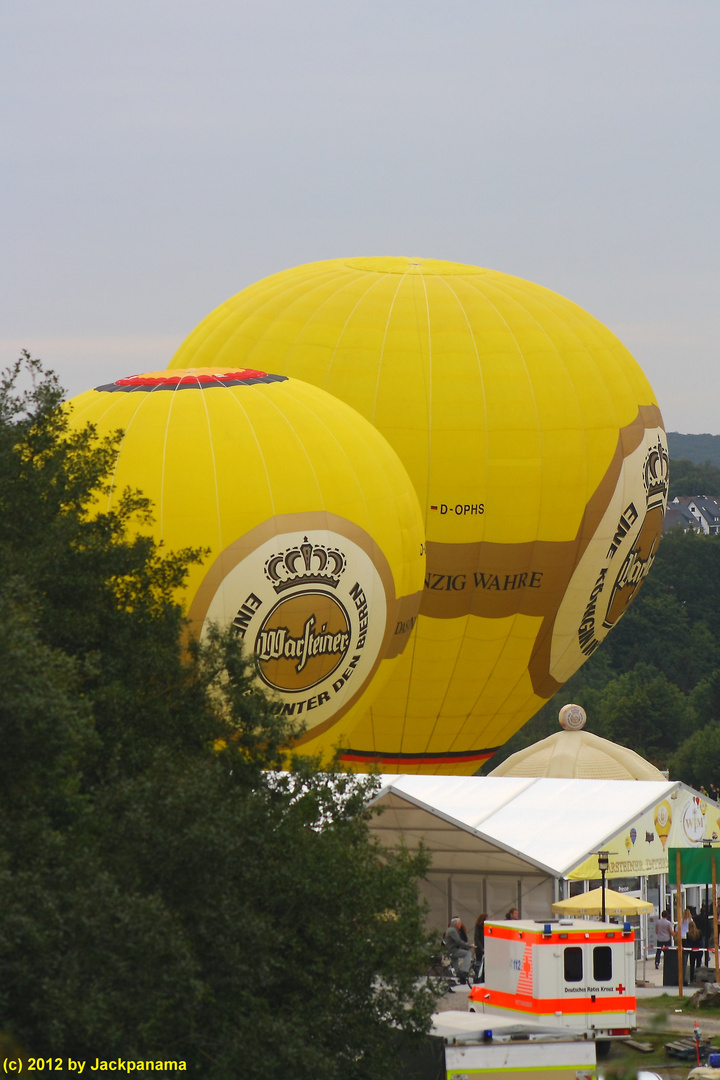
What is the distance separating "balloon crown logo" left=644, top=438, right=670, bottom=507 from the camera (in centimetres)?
2395

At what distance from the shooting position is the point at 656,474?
2434cm

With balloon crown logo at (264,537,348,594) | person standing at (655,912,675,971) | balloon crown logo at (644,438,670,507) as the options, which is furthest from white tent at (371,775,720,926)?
balloon crown logo at (644,438,670,507)

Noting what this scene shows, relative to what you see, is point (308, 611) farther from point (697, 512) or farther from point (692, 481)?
point (692, 481)

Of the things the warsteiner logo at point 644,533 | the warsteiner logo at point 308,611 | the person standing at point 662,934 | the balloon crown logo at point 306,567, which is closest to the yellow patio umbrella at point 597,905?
the person standing at point 662,934

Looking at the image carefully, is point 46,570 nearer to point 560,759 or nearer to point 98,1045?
point 98,1045

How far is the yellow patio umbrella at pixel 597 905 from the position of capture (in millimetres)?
19547

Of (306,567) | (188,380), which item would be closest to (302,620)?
(306,567)

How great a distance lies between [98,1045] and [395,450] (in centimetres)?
1265

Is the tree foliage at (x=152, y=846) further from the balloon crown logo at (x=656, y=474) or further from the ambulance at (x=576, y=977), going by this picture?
the balloon crown logo at (x=656, y=474)

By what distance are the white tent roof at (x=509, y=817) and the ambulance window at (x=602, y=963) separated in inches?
143

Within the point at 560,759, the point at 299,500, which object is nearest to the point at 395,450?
the point at 299,500

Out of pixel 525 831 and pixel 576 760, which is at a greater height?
pixel 576 760

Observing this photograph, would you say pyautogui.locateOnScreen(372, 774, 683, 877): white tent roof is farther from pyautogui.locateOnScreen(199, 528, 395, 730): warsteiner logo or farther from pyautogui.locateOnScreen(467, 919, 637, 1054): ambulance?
pyautogui.locateOnScreen(467, 919, 637, 1054): ambulance

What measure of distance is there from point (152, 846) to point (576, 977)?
6.82 m
